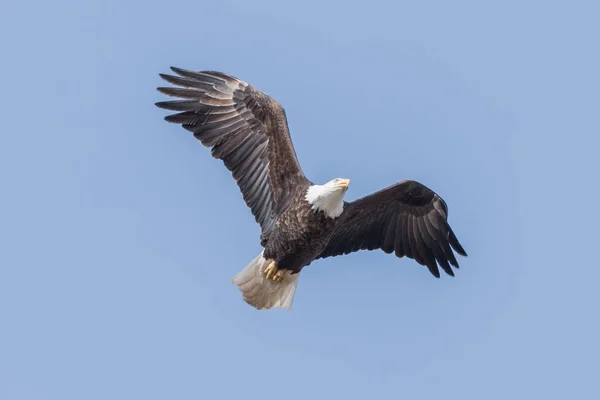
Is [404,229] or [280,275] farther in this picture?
[404,229]

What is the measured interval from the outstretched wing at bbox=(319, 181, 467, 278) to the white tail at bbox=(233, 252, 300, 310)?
21.4 inches

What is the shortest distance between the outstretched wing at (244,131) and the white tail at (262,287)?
1.58 ft

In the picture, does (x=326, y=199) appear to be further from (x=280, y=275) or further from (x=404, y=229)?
(x=404, y=229)

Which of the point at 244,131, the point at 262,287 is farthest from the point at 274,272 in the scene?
the point at 244,131

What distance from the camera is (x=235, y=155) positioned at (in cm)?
1681

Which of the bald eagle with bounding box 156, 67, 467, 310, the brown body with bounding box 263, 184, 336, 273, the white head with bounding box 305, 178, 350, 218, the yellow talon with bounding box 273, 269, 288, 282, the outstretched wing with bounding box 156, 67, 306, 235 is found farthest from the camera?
the yellow talon with bounding box 273, 269, 288, 282

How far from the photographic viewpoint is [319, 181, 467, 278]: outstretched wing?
17.0 m

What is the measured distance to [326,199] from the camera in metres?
15.9

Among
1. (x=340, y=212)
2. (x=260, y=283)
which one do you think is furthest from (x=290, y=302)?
(x=340, y=212)

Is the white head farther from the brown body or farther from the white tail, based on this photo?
the white tail

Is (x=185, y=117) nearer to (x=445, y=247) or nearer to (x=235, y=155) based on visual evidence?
(x=235, y=155)

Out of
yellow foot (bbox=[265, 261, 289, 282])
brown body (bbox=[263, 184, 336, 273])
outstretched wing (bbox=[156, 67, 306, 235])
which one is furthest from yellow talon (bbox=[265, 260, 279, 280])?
outstretched wing (bbox=[156, 67, 306, 235])

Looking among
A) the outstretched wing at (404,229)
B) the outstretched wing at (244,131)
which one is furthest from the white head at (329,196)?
the outstretched wing at (404,229)

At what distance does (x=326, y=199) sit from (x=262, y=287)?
1601mm
